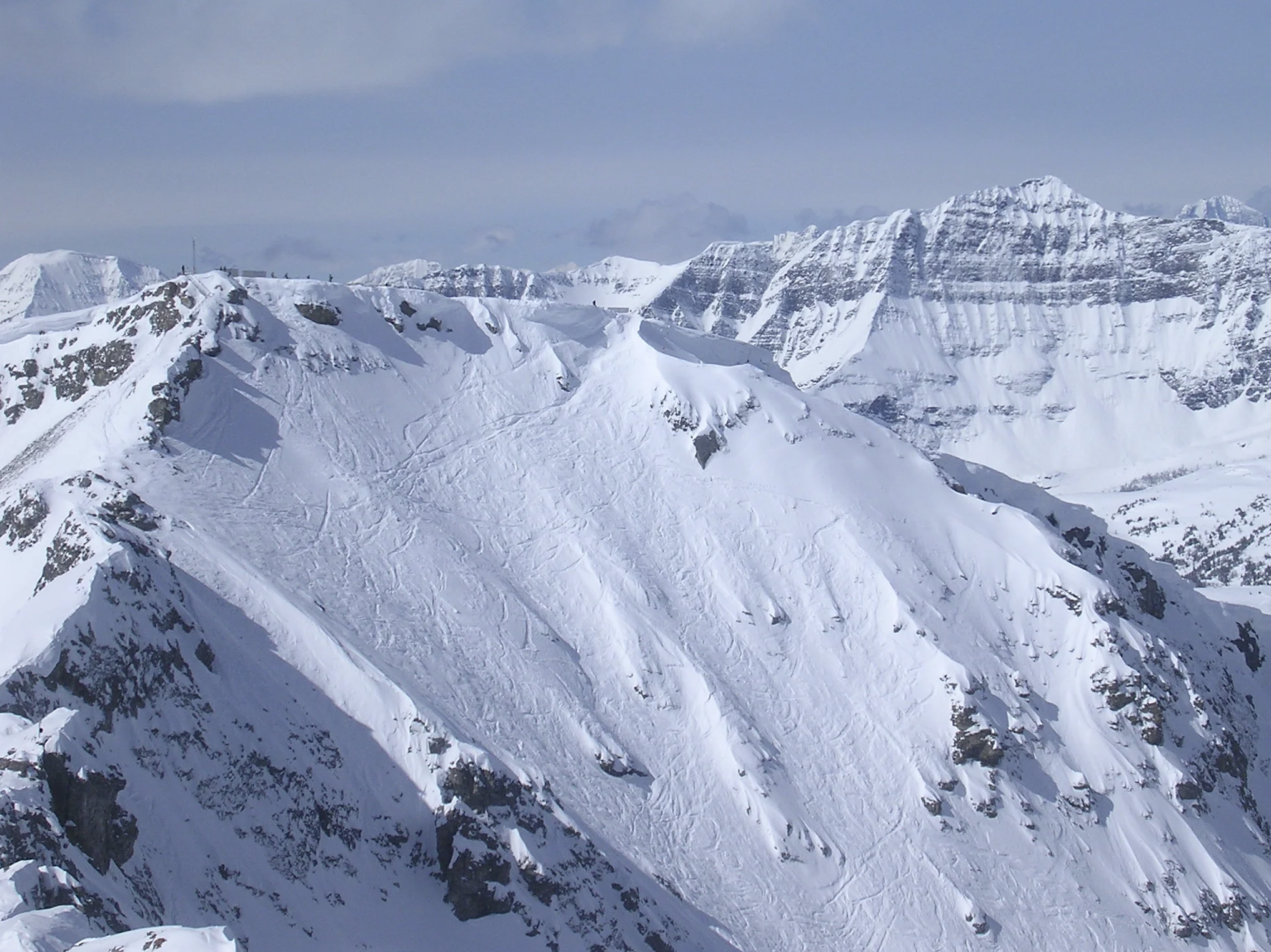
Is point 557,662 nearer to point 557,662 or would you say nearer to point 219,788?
point 557,662

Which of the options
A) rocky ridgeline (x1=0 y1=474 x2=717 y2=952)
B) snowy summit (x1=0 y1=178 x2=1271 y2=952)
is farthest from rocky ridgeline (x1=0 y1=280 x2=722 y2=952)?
snowy summit (x1=0 y1=178 x2=1271 y2=952)

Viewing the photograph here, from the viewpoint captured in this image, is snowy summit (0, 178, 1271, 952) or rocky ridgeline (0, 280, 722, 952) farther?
snowy summit (0, 178, 1271, 952)

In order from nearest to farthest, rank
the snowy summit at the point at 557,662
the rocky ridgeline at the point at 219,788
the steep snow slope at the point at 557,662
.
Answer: the rocky ridgeline at the point at 219,788 < the snowy summit at the point at 557,662 < the steep snow slope at the point at 557,662

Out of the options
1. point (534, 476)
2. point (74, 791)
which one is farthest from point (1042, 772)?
point (74, 791)

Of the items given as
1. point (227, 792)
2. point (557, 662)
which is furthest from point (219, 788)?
point (557, 662)

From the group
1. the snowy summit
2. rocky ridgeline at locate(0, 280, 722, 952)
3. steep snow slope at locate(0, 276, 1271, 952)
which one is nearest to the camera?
rocky ridgeline at locate(0, 280, 722, 952)

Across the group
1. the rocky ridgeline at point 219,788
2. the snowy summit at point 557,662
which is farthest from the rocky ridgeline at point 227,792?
the snowy summit at point 557,662

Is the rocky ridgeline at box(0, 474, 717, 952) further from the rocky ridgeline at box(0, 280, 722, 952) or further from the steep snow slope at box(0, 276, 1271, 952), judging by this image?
the steep snow slope at box(0, 276, 1271, 952)

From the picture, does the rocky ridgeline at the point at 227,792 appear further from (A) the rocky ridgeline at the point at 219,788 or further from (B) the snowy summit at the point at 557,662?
(B) the snowy summit at the point at 557,662
